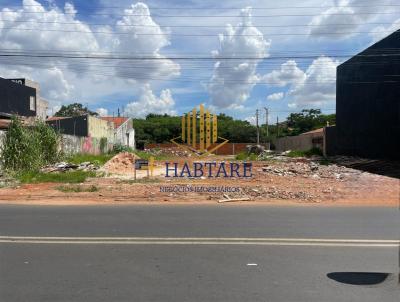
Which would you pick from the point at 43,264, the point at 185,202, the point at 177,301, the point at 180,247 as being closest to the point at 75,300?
the point at 177,301

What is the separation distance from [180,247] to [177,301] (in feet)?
7.64

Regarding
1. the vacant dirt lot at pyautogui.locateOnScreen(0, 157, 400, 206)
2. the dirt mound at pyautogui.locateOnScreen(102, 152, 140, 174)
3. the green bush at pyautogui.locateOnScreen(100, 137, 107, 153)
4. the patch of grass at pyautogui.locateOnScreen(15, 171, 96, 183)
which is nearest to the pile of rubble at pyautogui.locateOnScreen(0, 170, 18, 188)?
the patch of grass at pyautogui.locateOnScreen(15, 171, 96, 183)

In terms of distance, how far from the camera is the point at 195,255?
6.37 meters

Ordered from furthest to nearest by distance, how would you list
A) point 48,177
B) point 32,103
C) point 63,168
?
1. point 32,103
2. point 63,168
3. point 48,177

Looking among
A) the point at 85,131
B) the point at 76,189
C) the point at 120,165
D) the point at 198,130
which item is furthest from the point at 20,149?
the point at 85,131

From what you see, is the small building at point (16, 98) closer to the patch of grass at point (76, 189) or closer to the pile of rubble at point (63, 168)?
the pile of rubble at point (63, 168)

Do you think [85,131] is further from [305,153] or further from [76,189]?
[76,189]

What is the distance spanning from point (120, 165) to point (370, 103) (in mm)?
18264

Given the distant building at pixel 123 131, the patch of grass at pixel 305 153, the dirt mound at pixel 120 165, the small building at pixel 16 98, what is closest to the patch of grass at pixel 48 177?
the dirt mound at pixel 120 165

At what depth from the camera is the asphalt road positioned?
15.9 feet

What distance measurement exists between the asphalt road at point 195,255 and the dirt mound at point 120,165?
15.0 meters

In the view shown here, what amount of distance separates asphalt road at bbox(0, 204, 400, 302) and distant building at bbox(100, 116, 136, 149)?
48448mm

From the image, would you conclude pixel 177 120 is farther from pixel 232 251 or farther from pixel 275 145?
pixel 232 251

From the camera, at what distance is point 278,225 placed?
8875 millimetres
